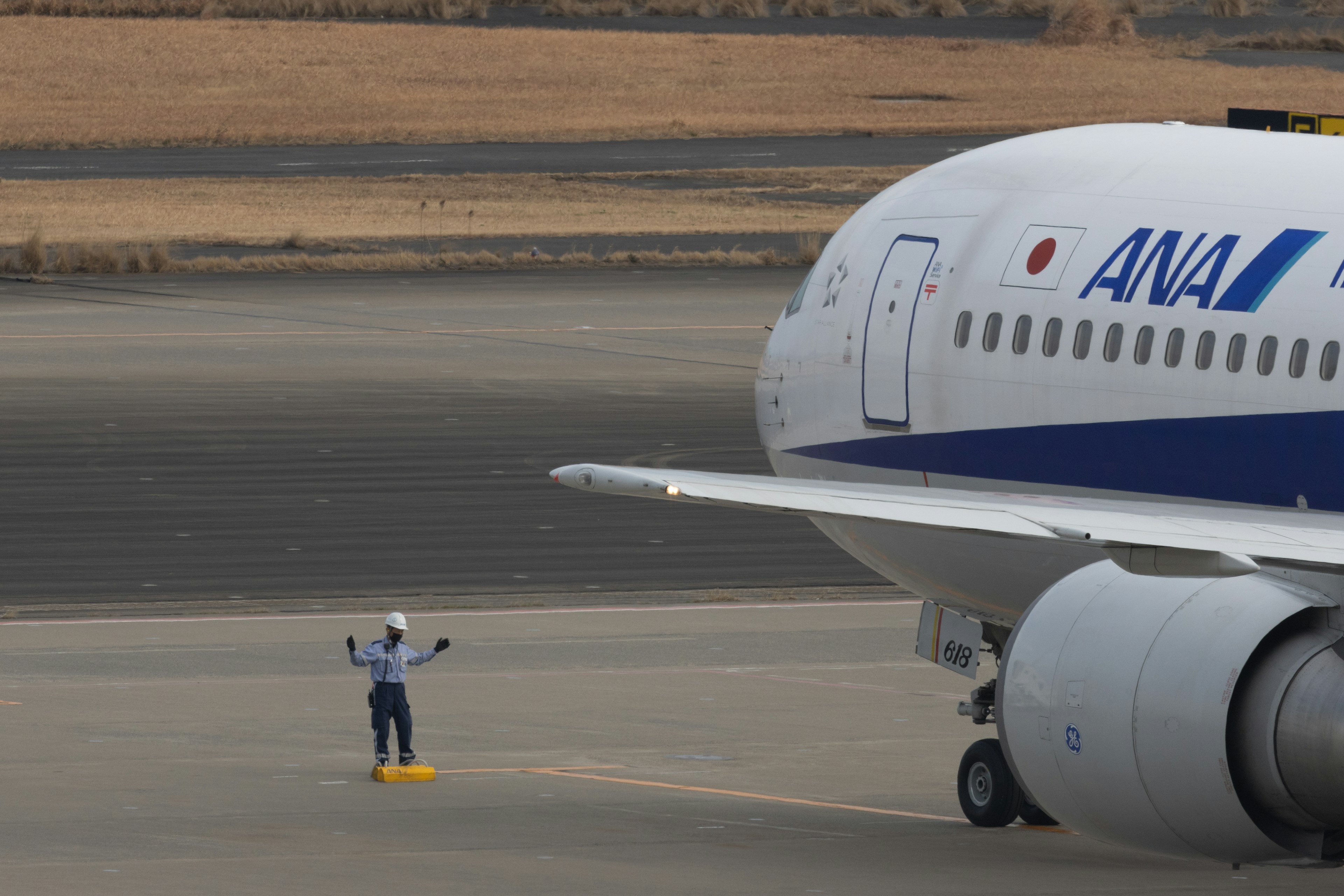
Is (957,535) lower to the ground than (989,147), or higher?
lower

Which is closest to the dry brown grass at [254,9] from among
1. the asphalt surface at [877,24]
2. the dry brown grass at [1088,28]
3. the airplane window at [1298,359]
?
the asphalt surface at [877,24]

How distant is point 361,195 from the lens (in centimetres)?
9056

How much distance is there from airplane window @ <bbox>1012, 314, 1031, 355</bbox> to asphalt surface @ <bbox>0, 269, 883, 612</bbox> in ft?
48.7

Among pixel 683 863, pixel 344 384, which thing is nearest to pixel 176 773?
pixel 683 863

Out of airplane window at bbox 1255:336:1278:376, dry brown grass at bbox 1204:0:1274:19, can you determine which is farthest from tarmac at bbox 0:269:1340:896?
dry brown grass at bbox 1204:0:1274:19

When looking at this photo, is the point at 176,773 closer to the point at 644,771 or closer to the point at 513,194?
the point at 644,771

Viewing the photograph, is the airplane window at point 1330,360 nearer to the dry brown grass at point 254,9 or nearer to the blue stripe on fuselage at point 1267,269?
the blue stripe on fuselage at point 1267,269

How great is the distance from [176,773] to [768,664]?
9.12m

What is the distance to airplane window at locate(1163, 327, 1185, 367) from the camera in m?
19.1

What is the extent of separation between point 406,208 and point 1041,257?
69.0 m

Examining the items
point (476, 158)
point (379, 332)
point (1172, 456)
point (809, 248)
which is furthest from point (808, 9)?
point (1172, 456)

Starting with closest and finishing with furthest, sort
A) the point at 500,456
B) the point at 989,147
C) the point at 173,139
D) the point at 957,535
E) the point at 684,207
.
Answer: the point at 957,535 → the point at 989,147 → the point at 500,456 → the point at 684,207 → the point at 173,139

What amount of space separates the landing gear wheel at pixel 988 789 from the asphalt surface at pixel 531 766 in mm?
242

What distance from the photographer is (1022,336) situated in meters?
20.6
